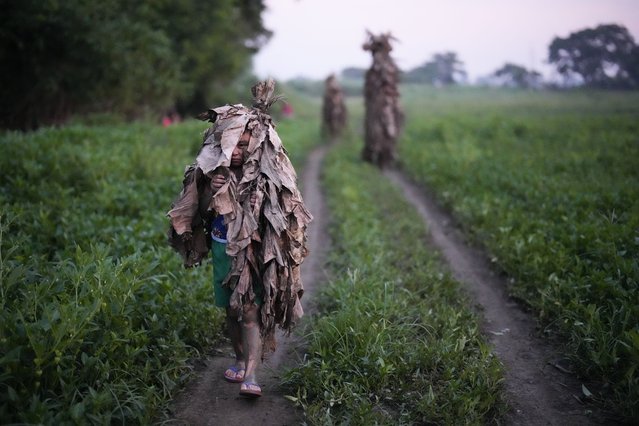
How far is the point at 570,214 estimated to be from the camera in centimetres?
736

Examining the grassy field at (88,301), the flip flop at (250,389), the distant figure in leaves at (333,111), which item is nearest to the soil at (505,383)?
the flip flop at (250,389)

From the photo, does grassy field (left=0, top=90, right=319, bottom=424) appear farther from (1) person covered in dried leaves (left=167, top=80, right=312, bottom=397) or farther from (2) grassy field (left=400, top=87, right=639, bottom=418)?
(2) grassy field (left=400, top=87, right=639, bottom=418)

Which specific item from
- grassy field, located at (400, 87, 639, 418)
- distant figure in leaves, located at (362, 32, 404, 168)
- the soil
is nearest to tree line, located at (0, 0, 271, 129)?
distant figure in leaves, located at (362, 32, 404, 168)

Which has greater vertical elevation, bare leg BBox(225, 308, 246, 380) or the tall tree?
the tall tree

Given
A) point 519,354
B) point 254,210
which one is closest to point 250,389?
point 254,210

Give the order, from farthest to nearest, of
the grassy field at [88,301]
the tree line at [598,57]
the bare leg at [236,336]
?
the tree line at [598,57] → the bare leg at [236,336] → the grassy field at [88,301]

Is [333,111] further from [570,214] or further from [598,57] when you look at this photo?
[570,214]

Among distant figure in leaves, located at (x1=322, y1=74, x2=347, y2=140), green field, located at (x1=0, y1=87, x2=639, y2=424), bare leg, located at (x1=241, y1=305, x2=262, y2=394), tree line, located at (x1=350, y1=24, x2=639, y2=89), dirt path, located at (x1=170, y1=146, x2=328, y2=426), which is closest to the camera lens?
green field, located at (x1=0, y1=87, x2=639, y2=424)

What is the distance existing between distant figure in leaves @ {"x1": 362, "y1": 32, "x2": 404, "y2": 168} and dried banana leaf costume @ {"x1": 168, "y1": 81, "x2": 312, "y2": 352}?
11.6m

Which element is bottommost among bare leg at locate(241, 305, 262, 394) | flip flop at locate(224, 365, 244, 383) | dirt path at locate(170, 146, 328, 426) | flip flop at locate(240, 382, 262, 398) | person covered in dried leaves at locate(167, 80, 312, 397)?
dirt path at locate(170, 146, 328, 426)

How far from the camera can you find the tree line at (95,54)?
→ 12.1 m

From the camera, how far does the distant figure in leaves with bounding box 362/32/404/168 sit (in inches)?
602

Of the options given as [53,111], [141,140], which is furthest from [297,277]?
[53,111]

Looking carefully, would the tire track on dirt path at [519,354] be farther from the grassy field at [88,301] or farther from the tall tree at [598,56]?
the tall tree at [598,56]
